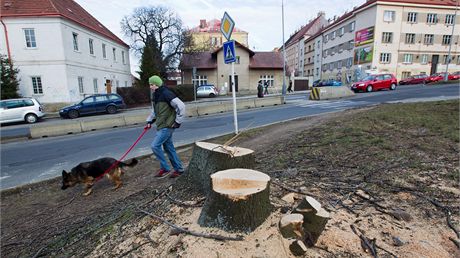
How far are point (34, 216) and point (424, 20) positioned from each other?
52.7 metres

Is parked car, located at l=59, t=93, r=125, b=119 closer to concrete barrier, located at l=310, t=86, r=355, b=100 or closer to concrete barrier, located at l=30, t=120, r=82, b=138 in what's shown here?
concrete barrier, located at l=30, t=120, r=82, b=138

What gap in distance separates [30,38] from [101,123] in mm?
15157

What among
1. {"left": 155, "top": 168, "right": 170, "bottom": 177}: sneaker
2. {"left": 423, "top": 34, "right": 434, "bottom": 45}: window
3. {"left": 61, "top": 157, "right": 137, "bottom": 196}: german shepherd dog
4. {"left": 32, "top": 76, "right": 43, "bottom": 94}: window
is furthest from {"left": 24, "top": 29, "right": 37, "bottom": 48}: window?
{"left": 423, "top": 34, "right": 434, "bottom": 45}: window

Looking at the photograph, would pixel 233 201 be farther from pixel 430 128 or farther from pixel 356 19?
pixel 356 19

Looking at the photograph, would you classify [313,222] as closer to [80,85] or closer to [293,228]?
[293,228]

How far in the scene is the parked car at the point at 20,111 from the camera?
639 inches

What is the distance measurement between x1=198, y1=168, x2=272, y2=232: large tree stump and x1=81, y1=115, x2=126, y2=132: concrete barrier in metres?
11.8

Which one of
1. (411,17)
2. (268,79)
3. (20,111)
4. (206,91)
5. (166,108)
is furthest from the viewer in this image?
(268,79)

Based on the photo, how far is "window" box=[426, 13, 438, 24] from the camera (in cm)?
3962

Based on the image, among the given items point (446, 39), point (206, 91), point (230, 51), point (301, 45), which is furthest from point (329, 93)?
point (301, 45)

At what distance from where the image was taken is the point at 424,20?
39438 mm

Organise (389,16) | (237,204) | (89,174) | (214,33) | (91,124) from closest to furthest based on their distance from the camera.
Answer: (237,204) → (89,174) → (91,124) → (389,16) → (214,33)

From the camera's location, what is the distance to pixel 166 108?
4.67 metres

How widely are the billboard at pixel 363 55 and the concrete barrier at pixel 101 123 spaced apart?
3965cm
